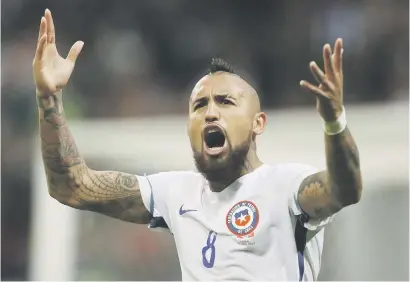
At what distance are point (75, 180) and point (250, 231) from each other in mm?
421

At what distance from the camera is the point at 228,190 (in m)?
1.67

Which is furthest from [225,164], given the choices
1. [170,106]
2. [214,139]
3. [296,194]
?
[170,106]

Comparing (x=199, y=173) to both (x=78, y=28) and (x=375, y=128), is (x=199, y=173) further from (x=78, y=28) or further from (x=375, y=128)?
(x=78, y=28)

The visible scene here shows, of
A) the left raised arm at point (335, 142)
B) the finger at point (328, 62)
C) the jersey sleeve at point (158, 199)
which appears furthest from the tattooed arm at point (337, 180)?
the jersey sleeve at point (158, 199)

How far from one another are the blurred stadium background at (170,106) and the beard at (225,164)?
1385 millimetres

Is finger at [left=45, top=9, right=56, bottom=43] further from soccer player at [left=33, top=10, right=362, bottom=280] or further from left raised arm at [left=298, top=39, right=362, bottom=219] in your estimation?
left raised arm at [left=298, top=39, right=362, bottom=219]

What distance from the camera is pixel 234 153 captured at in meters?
1.60

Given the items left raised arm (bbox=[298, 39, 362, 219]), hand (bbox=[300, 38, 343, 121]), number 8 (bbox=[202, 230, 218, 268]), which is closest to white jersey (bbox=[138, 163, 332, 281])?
number 8 (bbox=[202, 230, 218, 268])

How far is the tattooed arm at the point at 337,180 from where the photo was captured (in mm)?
1446

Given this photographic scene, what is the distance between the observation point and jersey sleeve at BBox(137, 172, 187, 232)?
1.76m

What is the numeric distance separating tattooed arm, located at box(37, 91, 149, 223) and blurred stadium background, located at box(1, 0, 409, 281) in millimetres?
1224

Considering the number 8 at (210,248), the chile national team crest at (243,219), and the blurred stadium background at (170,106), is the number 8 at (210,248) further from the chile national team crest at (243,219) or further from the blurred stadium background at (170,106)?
the blurred stadium background at (170,106)

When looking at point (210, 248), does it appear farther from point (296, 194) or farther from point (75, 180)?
point (75, 180)

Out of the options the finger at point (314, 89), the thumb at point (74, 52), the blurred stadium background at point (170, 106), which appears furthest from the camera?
the blurred stadium background at point (170, 106)
